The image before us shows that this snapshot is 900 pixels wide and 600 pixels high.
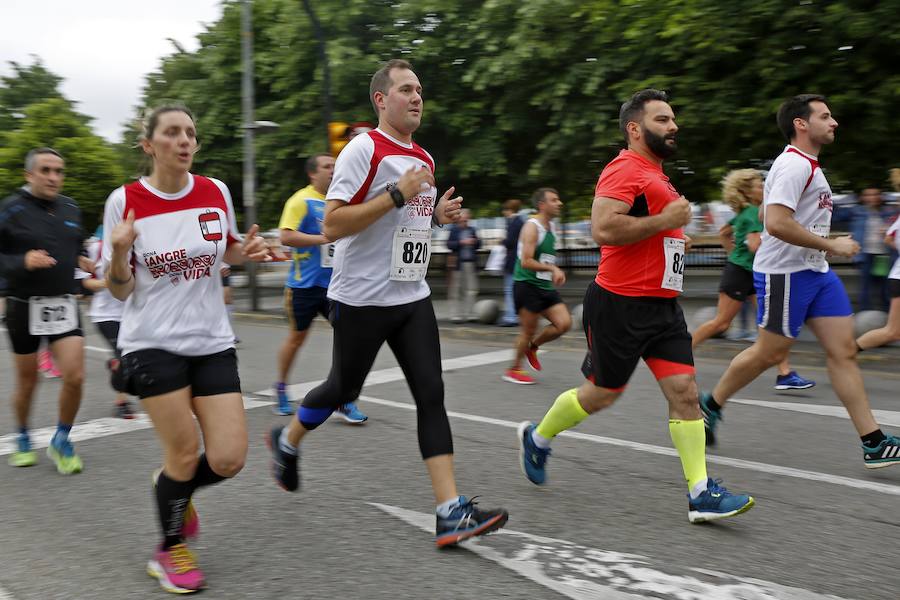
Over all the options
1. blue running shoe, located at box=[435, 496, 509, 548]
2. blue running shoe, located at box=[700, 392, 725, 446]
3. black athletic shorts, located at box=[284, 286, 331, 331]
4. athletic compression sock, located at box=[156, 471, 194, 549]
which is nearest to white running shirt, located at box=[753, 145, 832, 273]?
blue running shoe, located at box=[700, 392, 725, 446]

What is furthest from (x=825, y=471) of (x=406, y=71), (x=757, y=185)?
(x=757, y=185)

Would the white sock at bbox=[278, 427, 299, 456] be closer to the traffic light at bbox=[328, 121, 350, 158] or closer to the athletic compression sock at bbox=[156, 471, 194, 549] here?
the athletic compression sock at bbox=[156, 471, 194, 549]

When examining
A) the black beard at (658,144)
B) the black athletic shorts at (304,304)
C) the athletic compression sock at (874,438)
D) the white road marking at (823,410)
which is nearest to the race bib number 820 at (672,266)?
the black beard at (658,144)

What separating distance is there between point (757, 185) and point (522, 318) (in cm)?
264

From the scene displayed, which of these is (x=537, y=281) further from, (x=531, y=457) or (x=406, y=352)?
(x=406, y=352)

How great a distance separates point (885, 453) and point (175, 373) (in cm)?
371

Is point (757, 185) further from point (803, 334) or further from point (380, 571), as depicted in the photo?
point (380, 571)

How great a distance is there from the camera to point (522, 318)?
330 inches

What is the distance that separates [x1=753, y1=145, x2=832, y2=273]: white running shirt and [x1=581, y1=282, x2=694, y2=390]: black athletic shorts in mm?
1147

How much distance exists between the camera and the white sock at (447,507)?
145 inches

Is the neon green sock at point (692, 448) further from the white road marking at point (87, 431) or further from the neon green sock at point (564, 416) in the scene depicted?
the white road marking at point (87, 431)

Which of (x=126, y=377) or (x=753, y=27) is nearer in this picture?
(x=126, y=377)

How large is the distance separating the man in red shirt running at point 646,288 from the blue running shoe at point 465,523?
0.94 m

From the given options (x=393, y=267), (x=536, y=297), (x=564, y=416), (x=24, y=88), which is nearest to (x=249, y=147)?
(x=536, y=297)
